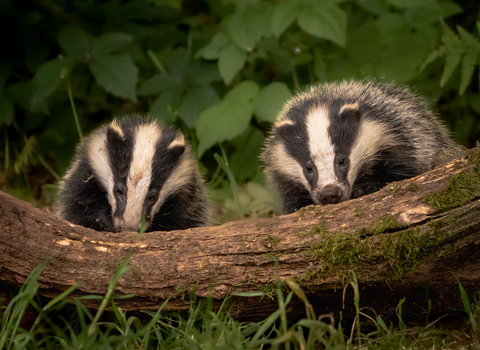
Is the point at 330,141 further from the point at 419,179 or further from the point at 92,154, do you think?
the point at 92,154

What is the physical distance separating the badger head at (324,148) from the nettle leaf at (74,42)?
93.7 inches

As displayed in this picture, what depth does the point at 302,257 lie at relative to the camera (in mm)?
2896

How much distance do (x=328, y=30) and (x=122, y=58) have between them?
2124 millimetres

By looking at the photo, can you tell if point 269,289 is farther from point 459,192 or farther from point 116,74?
point 116,74

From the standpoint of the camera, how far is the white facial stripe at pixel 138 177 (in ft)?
12.2

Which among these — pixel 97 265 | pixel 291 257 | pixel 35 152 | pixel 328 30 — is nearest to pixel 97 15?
pixel 35 152

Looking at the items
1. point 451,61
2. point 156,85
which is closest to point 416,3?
point 451,61

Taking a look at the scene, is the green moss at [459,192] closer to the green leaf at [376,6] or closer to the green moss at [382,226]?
the green moss at [382,226]

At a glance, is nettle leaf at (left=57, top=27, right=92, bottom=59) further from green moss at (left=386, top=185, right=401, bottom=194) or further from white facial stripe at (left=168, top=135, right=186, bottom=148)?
green moss at (left=386, top=185, right=401, bottom=194)

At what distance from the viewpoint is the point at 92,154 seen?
13.9 feet

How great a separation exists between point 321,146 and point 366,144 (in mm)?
400

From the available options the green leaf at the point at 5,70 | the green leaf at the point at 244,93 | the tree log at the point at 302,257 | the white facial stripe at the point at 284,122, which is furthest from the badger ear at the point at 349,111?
the green leaf at the point at 5,70

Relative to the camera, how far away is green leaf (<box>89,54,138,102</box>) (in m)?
5.01

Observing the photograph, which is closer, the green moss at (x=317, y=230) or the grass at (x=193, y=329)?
the grass at (x=193, y=329)
